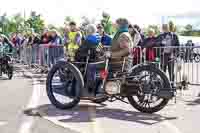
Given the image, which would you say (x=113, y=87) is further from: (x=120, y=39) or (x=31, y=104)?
(x=31, y=104)

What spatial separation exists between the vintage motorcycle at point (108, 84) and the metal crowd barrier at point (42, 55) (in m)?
6.93

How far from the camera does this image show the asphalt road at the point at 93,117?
25.5 ft

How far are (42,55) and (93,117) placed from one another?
34.5 ft

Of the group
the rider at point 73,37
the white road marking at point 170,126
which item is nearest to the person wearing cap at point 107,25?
the rider at point 73,37

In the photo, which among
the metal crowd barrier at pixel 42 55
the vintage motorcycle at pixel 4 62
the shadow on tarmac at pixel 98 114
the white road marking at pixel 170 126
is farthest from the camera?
the metal crowd barrier at pixel 42 55

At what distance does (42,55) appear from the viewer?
19.1 m

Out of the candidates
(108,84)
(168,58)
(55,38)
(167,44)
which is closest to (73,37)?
(167,44)

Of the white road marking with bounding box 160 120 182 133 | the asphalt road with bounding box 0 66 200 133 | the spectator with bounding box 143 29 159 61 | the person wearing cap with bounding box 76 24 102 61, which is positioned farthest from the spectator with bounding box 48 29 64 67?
the white road marking with bounding box 160 120 182 133

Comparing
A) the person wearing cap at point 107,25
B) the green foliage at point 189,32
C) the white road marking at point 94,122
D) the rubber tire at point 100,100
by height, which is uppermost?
the green foliage at point 189,32

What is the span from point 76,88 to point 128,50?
128cm

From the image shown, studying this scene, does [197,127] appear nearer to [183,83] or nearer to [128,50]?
[128,50]

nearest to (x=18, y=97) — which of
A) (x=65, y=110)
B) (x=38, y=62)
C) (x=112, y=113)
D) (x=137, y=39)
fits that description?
(x=65, y=110)

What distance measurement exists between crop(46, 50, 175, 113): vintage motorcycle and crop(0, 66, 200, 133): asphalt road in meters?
0.24

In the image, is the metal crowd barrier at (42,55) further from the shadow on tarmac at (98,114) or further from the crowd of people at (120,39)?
the shadow on tarmac at (98,114)
